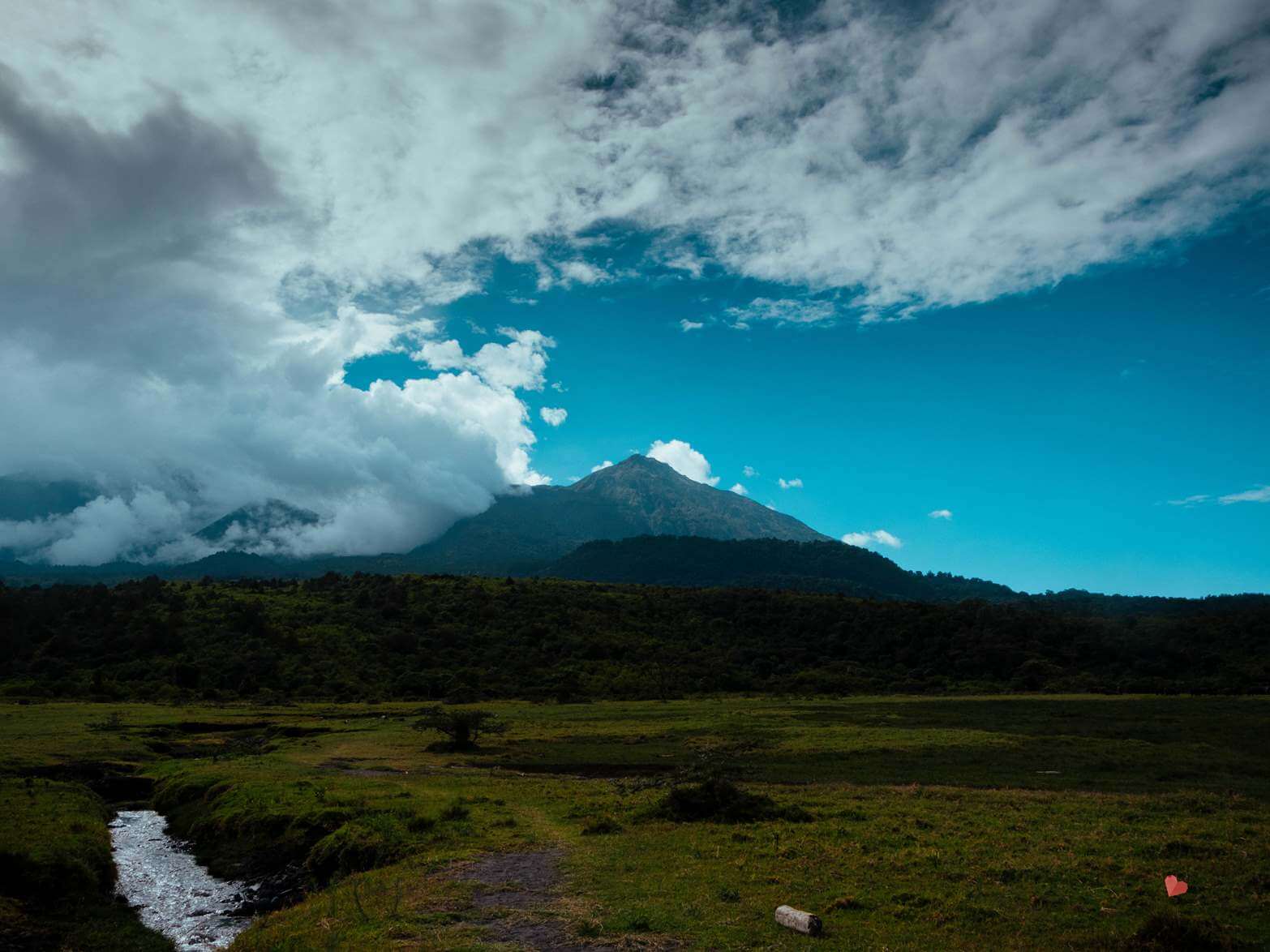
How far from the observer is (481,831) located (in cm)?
2766

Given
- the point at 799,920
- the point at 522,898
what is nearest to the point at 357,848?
the point at 522,898

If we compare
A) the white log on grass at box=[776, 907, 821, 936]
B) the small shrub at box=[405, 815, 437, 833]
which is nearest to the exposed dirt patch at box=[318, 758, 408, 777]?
the small shrub at box=[405, 815, 437, 833]

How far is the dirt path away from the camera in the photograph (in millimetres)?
16281

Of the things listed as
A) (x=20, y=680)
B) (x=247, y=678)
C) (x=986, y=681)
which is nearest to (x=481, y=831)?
(x=247, y=678)

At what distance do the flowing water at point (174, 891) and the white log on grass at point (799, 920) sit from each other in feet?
49.3

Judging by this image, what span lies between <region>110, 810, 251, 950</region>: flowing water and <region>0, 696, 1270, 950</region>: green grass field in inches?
54.7

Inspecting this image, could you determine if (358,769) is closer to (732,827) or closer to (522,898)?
(732,827)

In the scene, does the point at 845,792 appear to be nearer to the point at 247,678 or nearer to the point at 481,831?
the point at 481,831

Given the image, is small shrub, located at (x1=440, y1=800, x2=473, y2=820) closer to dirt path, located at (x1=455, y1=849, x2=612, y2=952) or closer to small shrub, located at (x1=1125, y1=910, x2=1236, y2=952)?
dirt path, located at (x1=455, y1=849, x2=612, y2=952)

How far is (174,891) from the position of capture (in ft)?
84.5

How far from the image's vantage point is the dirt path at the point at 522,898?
1628cm

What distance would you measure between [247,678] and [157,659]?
1630 cm

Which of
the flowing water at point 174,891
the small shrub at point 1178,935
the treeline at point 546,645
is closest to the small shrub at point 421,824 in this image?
the flowing water at point 174,891

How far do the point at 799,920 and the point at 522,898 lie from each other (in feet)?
24.4
